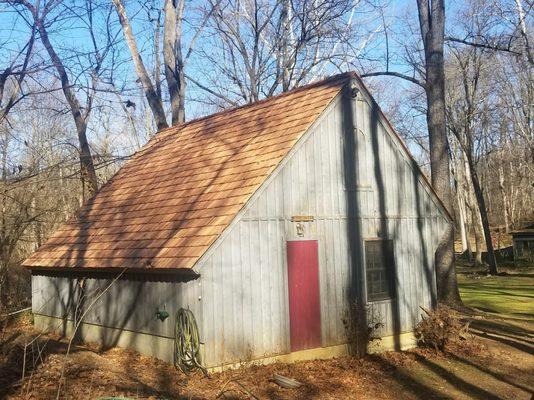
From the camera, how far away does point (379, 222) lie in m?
13.0

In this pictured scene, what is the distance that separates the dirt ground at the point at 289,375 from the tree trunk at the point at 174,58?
44.2 ft

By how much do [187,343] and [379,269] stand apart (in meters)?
4.97

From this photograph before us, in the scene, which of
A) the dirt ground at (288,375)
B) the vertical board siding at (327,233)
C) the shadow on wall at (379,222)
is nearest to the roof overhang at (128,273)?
A: the vertical board siding at (327,233)

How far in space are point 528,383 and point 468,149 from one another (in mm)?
31225

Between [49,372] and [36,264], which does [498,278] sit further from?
[49,372]

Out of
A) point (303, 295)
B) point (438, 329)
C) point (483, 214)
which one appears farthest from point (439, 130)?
point (483, 214)

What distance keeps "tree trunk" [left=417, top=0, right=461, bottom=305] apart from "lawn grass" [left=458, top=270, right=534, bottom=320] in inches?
95.6

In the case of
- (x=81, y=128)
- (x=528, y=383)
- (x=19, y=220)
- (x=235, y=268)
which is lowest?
(x=528, y=383)

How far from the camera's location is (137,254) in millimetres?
11203

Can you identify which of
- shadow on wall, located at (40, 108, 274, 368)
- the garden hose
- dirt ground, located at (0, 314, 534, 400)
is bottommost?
dirt ground, located at (0, 314, 534, 400)

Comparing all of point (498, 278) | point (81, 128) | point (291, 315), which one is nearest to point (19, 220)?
point (291, 315)

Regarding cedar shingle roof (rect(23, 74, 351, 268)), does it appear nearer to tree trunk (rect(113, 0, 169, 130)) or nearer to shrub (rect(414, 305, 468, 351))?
shrub (rect(414, 305, 468, 351))

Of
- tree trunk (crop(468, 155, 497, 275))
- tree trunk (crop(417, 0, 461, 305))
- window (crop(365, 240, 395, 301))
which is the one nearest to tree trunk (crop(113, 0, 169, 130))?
tree trunk (crop(417, 0, 461, 305))

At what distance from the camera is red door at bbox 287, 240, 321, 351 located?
11117 mm
